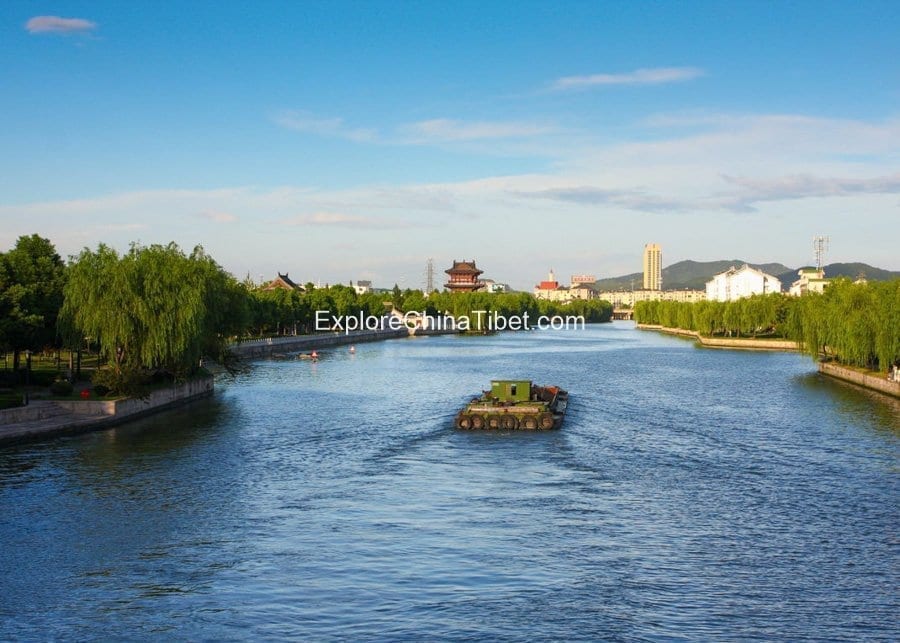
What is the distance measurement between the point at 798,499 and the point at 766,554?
21.7 ft

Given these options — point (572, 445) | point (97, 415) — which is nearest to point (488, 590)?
point (572, 445)

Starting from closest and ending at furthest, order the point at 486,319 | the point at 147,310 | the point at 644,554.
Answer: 1. the point at 644,554
2. the point at 147,310
3. the point at 486,319

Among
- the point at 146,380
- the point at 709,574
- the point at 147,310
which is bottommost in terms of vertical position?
the point at 709,574

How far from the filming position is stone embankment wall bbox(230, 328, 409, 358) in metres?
96.2

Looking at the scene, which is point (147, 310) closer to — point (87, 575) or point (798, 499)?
point (87, 575)

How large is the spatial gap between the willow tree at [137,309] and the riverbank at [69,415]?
1.96 m

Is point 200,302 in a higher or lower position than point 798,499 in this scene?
higher

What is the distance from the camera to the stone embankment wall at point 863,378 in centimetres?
5666

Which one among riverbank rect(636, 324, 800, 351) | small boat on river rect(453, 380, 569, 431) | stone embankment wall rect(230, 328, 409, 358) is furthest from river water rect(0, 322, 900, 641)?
riverbank rect(636, 324, 800, 351)

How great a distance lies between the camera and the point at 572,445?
3975cm

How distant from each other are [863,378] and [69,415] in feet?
168

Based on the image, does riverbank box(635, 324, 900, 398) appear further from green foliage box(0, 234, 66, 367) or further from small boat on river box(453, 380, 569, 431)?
green foliage box(0, 234, 66, 367)

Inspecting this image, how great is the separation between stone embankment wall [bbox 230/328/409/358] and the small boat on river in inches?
1687

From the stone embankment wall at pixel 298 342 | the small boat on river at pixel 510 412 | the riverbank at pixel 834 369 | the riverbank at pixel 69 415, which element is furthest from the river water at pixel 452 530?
the stone embankment wall at pixel 298 342
